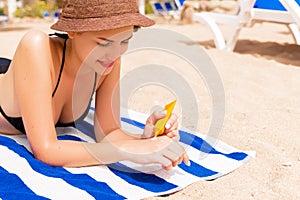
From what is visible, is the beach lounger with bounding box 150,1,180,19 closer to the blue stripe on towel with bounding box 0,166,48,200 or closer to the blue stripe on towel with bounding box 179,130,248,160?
the blue stripe on towel with bounding box 179,130,248,160

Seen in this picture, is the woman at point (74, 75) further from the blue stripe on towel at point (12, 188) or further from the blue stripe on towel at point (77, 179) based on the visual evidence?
the blue stripe on towel at point (12, 188)

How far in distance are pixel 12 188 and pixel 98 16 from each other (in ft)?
2.11

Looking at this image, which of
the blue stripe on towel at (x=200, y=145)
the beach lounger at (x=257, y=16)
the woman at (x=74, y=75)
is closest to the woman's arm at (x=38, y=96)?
the woman at (x=74, y=75)

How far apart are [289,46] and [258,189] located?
363cm

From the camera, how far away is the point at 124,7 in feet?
5.11

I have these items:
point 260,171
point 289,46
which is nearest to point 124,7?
point 260,171

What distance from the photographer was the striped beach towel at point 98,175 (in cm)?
158

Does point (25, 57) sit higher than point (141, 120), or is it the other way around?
point (25, 57)

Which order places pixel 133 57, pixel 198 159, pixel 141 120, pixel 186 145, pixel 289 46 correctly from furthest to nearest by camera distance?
pixel 289 46 → pixel 133 57 → pixel 141 120 → pixel 186 145 → pixel 198 159

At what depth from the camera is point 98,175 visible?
1.72 metres

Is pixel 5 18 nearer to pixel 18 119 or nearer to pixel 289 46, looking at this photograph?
pixel 289 46

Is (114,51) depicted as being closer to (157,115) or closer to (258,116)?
A: (157,115)

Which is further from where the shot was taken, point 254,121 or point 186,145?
point 254,121

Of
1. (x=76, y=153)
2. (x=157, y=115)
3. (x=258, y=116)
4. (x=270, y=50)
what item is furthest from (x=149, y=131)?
(x=270, y=50)
